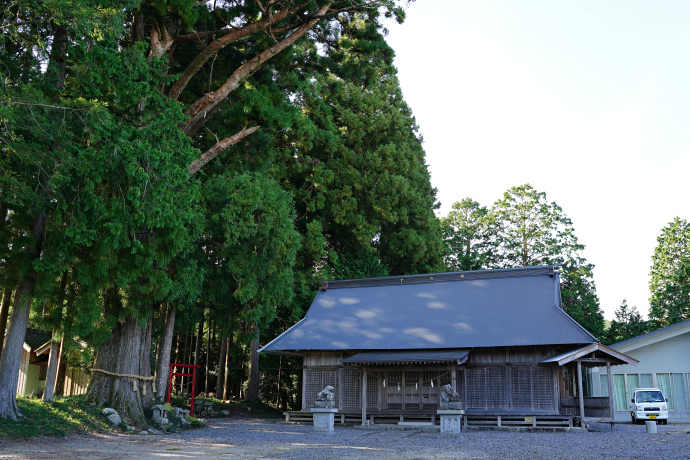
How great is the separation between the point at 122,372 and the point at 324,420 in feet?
18.3

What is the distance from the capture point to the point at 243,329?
20.7m

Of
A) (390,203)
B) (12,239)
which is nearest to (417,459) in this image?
(12,239)

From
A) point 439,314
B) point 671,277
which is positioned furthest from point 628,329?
point 439,314

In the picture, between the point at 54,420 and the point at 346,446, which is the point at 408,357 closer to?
the point at 346,446

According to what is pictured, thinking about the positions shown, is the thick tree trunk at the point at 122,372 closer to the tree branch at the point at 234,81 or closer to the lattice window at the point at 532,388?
the tree branch at the point at 234,81

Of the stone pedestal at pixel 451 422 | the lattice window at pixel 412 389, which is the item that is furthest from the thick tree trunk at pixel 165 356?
the stone pedestal at pixel 451 422

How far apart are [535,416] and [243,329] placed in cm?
1022

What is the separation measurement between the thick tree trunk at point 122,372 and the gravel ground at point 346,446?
1683 mm

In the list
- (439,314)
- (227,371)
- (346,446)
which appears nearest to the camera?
(346,446)

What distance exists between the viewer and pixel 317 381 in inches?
797

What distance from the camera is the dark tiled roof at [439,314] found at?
18.4 metres

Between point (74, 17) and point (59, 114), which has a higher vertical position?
point (74, 17)

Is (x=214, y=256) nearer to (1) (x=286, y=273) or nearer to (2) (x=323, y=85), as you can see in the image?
(1) (x=286, y=273)

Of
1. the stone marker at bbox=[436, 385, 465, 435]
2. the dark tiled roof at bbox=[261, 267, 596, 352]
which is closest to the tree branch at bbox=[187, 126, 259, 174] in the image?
the dark tiled roof at bbox=[261, 267, 596, 352]
